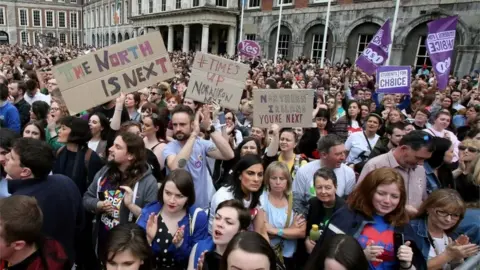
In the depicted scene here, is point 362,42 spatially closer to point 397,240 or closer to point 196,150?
point 196,150

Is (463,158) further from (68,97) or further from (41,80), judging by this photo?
(41,80)

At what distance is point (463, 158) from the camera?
3.69m

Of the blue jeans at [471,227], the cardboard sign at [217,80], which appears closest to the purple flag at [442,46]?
the cardboard sign at [217,80]

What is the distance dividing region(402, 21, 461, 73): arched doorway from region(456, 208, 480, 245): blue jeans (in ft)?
57.4

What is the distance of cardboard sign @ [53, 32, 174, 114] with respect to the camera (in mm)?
4266

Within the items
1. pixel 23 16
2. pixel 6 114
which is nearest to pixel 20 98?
pixel 6 114

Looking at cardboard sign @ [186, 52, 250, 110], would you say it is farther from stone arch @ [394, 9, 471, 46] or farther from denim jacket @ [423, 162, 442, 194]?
stone arch @ [394, 9, 471, 46]

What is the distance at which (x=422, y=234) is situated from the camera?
2430 mm

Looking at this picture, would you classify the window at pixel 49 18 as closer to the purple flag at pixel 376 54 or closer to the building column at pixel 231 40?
the building column at pixel 231 40

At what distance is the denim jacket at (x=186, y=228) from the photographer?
7.70ft

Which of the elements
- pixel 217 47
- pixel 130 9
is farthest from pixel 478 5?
pixel 130 9

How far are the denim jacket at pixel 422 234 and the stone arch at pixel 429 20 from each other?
16807 millimetres

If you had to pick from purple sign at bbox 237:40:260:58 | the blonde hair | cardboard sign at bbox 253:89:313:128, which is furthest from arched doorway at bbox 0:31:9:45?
the blonde hair

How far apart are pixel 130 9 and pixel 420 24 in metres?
37.4
